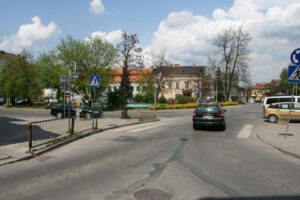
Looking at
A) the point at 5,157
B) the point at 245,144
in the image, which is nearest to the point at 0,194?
the point at 5,157

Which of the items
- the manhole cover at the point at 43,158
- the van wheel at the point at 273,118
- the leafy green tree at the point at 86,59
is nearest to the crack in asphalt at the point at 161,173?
the manhole cover at the point at 43,158

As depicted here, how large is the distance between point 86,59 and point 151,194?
30830 mm

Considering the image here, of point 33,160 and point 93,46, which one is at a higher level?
point 93,46

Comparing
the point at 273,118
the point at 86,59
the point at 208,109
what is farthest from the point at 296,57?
the point at 86,59

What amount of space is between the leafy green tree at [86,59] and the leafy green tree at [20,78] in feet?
48.2

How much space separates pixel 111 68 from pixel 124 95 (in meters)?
10.0

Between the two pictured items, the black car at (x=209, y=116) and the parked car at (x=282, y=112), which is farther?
the parked car at (x=282, y=112)

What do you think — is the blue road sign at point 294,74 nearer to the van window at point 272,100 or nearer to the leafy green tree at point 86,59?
the van window at point 272,100

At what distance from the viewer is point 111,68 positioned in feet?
115

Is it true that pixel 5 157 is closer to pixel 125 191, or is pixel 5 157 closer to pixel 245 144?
pixel 125 191

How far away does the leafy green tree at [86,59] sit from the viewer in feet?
107

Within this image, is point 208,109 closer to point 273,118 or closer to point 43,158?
point 273,118

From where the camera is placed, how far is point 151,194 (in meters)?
4.41

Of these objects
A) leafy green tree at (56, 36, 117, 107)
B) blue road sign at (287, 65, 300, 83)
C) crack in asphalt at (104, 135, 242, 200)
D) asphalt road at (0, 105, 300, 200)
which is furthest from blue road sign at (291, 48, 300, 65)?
leafy green tree at (56, 36, 117, 107)
